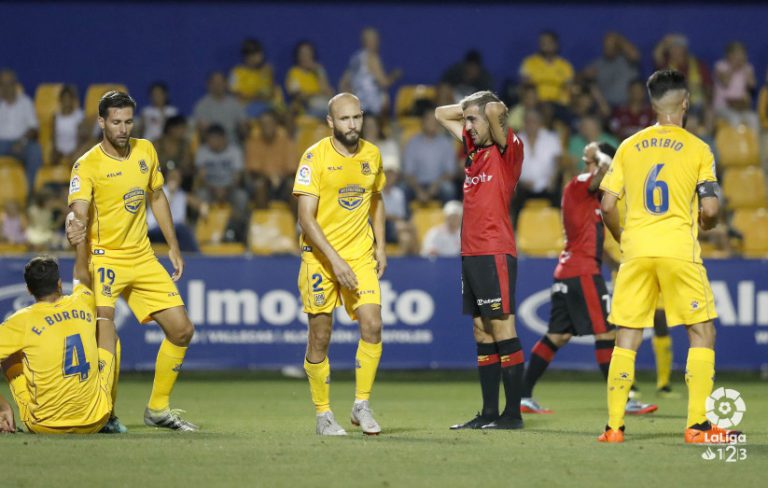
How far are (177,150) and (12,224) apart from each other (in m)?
2.39

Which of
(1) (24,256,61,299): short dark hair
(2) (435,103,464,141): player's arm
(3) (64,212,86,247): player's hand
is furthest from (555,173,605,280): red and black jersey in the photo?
(1) (24,256,61,299): short dark hair

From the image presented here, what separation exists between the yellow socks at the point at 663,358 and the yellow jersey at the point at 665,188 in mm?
3745

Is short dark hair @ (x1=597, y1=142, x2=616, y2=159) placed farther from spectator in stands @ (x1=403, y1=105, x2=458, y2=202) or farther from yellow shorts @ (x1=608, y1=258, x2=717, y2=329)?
spectator in stands @ (x1=403, y1=105, x2=458, y2=202)

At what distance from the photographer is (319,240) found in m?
8.02

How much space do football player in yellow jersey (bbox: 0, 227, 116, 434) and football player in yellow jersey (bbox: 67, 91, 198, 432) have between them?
35cm

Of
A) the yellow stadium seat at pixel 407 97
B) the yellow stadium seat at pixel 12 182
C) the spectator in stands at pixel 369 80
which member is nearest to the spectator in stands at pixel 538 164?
the yellow stadium seat at pixel 407 97

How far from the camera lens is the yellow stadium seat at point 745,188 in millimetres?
16375

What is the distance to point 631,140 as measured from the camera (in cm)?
766

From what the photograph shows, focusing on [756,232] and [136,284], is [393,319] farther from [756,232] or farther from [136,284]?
[756,232]

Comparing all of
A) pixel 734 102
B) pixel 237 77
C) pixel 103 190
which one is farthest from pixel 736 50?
pixel 103 190

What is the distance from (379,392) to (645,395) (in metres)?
2.45

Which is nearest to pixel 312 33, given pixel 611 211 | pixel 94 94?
pixel 94 94

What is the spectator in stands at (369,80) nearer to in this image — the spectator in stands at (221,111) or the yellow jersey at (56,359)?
the spectator in stands at (221,111)

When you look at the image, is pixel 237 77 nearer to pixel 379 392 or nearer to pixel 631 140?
pixel 379 392
